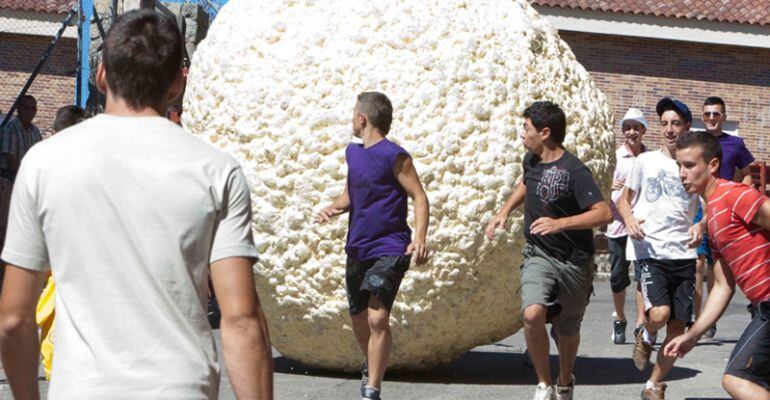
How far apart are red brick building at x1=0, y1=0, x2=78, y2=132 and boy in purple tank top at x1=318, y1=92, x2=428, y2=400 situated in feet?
62.2

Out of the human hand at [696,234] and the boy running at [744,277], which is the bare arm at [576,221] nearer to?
the human hand at [696,234]

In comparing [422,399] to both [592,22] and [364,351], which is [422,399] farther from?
[592,22]

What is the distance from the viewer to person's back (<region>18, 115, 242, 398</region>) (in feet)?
8.89

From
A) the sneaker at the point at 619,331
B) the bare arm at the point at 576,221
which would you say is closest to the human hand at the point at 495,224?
the bare arm at the point at 576,221

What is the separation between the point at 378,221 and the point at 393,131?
62 centimetres

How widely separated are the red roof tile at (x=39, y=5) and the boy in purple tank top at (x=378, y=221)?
19.5m

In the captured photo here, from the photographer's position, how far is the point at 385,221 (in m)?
6.68

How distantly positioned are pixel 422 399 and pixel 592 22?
19.3 m

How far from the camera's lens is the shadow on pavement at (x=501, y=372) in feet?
25.7

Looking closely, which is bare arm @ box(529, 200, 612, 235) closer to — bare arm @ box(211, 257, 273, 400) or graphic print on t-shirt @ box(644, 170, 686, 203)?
graphic print on t-shirt @ box(644, 170, 686, 203)

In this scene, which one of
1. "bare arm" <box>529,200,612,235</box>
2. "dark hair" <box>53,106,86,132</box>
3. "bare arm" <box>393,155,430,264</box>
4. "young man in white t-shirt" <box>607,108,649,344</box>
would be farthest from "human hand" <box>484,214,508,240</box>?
"young man in white t-shirt" <box>607,108,649,344</box>

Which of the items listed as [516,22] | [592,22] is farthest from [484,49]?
[592,22]

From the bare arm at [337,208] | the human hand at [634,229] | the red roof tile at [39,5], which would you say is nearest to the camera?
the bare arm at [337,208]

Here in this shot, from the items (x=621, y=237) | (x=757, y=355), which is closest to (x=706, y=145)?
(x=757, y=355)
